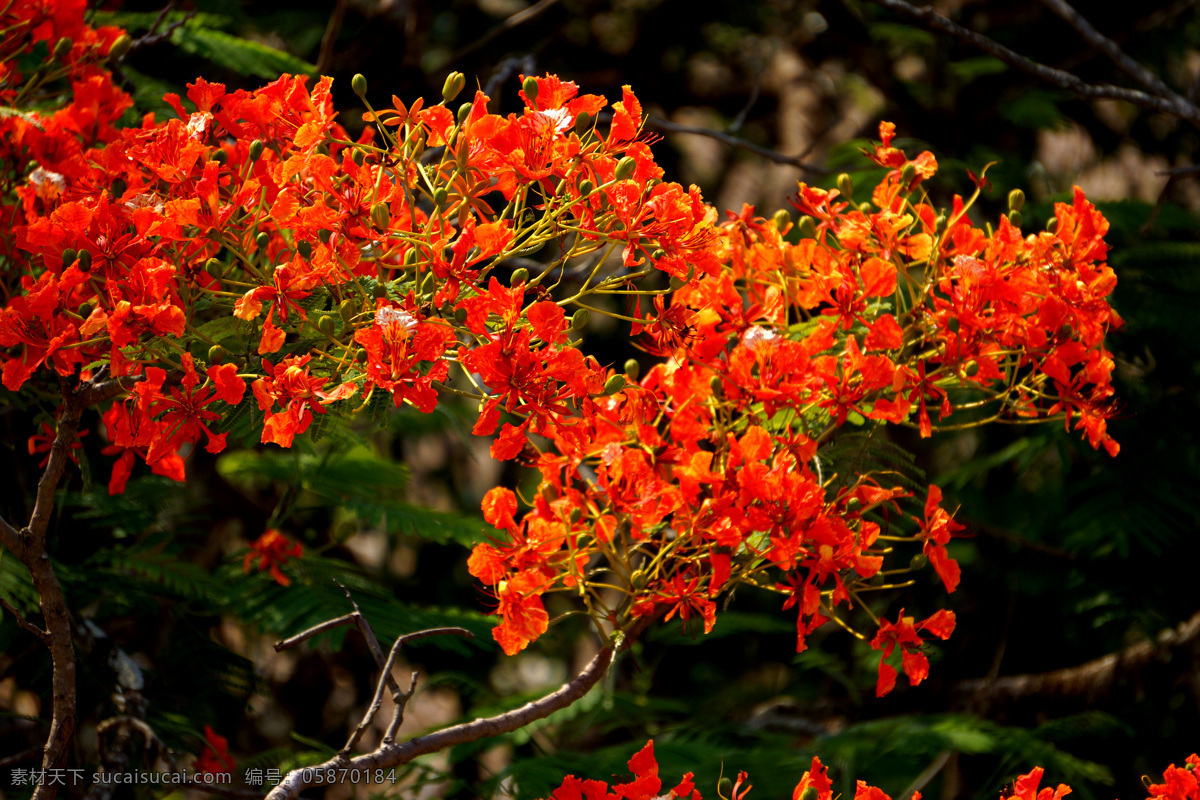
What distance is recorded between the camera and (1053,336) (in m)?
1.73

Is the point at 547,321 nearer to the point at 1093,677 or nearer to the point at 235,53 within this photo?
the point at 235,53

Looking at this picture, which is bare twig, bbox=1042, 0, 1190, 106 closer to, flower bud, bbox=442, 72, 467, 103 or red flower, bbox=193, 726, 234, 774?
flower bud, bbox=442, 72, 467, 103

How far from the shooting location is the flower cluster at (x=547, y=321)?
4.79 ft

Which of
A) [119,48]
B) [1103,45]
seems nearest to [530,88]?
[119,48]

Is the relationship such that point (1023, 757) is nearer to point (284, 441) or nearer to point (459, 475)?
point (284, 441)

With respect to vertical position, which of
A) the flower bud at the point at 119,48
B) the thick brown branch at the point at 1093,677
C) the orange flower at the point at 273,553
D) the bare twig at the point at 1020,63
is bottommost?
the thick brown branch at the point at 1093,677

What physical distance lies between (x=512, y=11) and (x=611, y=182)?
4.10m

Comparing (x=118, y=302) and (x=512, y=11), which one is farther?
(x=512, y=11)

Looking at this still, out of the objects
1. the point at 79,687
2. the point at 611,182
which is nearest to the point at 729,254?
the point at 611,182

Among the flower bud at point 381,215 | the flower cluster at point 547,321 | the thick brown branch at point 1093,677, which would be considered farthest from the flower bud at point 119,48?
the thick brown branch at point 1093,677

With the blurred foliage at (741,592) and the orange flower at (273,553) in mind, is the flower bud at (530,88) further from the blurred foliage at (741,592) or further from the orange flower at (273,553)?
the orange flower at (273,553)

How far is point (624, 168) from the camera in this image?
1479 millimetres

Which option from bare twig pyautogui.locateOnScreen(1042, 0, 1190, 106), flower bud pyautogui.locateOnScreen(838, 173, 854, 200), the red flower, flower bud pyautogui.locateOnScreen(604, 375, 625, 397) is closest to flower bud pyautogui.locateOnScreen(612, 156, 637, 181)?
flower bud pyautogui.locateOnScreen(604, 375, 625, 397)

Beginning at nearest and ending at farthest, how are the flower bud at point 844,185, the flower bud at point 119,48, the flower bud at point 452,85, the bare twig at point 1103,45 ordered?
the flower bud at point 452,85
the flower bud at point 844,185
the flower bud at point 119,48
the bare twig at point 1103,45
